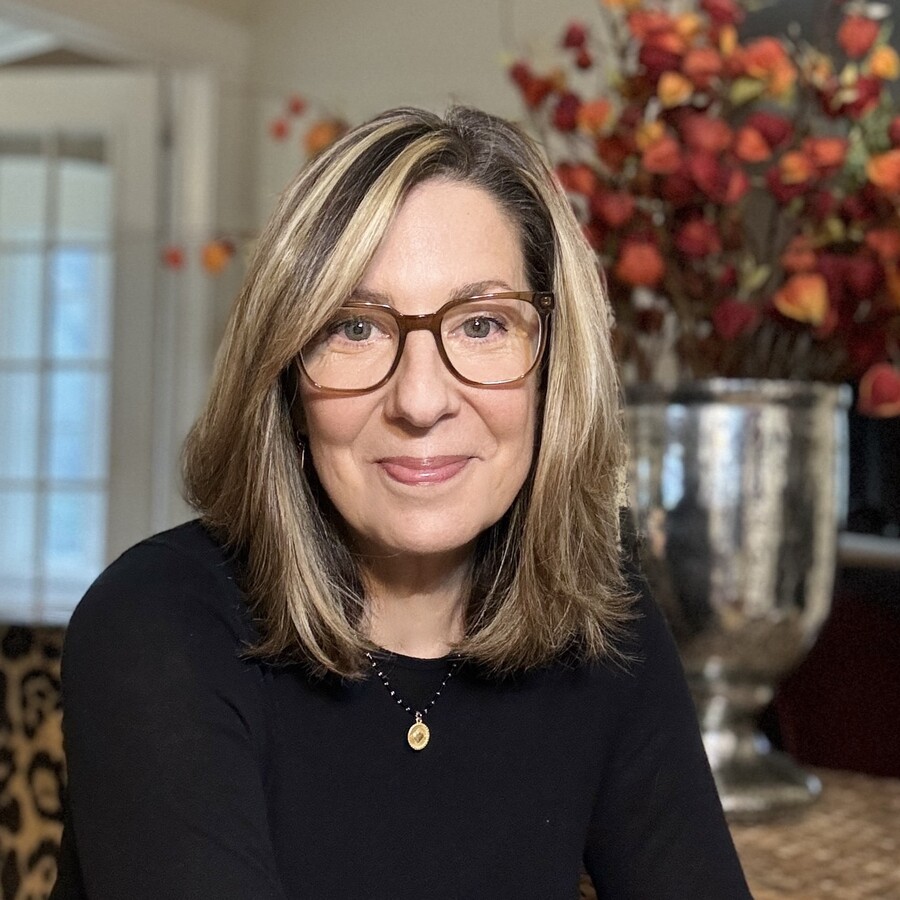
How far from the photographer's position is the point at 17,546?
375 cm

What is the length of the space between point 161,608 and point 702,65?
2.36ft

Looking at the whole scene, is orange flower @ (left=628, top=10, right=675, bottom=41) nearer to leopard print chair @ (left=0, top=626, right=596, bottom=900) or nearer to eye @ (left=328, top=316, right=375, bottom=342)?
eye @ (left=328, top=316, right=375, bottom=342)

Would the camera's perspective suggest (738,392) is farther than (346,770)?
Yes

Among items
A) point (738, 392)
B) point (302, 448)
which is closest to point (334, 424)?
point (302, 448)

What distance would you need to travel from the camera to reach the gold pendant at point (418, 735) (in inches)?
39.8

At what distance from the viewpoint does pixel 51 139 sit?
357 centimetres

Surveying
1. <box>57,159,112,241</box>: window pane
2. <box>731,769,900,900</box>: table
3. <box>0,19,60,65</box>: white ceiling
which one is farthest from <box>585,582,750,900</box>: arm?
<box>0,19,60,65</box>: white ceiling

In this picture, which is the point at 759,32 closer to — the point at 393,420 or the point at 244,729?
the point at 393,420

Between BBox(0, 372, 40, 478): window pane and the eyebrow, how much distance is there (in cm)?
295

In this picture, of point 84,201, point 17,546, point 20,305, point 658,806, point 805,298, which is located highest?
point 84,201

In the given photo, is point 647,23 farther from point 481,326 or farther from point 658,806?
point 658,806

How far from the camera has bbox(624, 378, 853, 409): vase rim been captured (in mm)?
1261

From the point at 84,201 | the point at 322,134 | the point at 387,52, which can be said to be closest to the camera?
the point at 322,134

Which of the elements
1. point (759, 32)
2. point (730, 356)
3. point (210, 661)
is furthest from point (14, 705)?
point (759, 32)
